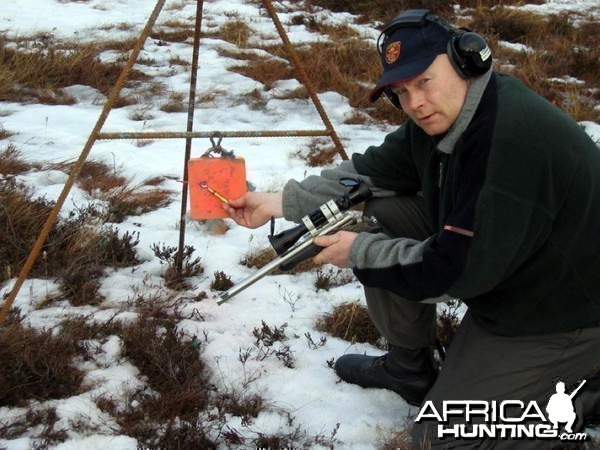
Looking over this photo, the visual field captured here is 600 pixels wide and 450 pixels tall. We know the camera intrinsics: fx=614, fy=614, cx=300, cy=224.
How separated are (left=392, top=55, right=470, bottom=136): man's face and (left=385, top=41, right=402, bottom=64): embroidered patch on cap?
8 cm

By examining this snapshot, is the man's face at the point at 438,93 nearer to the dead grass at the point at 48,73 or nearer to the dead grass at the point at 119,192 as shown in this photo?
the dead grass at the point at 119,192

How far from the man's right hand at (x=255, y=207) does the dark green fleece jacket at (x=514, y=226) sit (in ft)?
2.17

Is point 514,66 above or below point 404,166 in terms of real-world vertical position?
below

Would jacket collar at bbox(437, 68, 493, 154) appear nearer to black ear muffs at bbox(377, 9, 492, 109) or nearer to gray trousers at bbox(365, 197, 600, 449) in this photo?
black ear muffs at bbox(377, 9, 492, 109)

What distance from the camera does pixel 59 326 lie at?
284 centimetres

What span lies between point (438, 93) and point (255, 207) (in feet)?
3.44

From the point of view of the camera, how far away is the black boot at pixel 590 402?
93.0 inches

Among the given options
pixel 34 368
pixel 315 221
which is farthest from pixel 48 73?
pixel 315 221

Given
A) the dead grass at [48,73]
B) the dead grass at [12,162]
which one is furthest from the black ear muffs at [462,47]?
the dead grass at [48,73]

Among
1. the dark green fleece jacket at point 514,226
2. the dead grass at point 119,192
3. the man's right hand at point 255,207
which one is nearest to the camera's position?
the dark green fleece jacket at point 514,226

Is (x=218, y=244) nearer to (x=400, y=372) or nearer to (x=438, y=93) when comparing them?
(x=400, y=372)

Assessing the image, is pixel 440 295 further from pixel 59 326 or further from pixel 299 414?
pixel 59 326

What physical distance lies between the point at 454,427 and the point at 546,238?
2.49 ft

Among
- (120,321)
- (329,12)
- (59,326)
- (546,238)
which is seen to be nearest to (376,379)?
(546,238)
